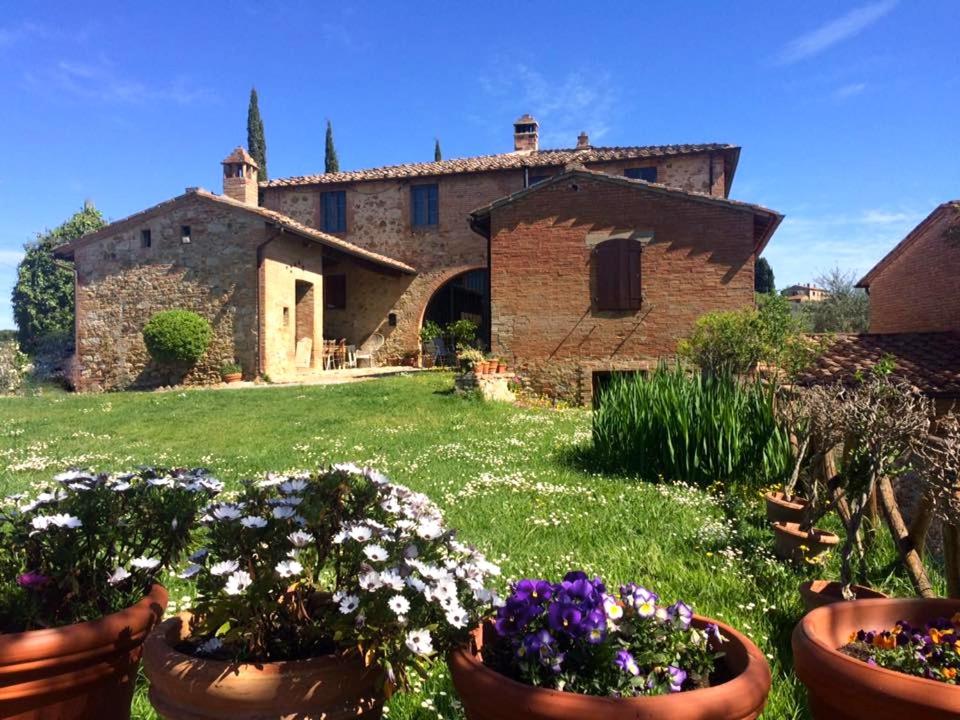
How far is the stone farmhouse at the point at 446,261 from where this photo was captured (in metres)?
14.3

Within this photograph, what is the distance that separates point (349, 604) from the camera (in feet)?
5.23

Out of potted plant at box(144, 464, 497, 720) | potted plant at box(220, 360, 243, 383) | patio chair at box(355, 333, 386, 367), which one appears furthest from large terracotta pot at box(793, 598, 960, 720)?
patio chair at box(355, 333, 386, 367)

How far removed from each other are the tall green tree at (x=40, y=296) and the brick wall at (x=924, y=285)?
32.0 m

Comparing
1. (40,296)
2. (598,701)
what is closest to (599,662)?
(598,701)

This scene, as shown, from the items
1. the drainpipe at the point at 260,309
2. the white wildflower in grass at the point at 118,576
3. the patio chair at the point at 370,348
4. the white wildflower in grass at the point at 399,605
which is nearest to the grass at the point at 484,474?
the white wildflower in grass at the point at 118,576

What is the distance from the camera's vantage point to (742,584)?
3352 mm

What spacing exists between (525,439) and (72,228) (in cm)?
3112

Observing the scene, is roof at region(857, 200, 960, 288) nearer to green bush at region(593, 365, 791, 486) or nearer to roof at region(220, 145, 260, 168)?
green bush at region(593, 365, 791, 486)

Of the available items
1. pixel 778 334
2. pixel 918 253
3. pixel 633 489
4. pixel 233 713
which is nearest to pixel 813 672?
pixel 233 713

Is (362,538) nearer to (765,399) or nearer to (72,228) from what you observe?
(765,399)

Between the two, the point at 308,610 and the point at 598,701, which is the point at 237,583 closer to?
the point at 308,610

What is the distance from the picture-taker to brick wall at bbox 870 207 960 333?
42.7 feet

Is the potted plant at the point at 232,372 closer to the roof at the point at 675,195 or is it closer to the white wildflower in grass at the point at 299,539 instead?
the roof at the point at 675,195

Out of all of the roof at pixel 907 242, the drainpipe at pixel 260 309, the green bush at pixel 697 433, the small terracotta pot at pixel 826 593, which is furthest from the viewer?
the drainpipe at pixel 260 309
